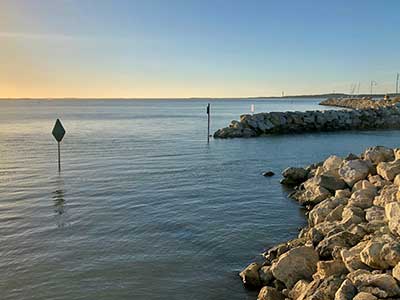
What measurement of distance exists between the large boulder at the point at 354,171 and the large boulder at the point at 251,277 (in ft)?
18.4

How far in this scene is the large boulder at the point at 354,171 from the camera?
12031 mm

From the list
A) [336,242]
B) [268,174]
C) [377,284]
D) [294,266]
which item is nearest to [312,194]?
[268,174]

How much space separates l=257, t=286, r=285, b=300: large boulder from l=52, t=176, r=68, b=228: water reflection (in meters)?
5.84

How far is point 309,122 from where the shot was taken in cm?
3941

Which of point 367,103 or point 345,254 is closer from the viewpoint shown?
point 345,254

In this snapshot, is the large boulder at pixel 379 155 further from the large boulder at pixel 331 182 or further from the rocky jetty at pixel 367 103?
the rocky jetty at pixel 367 103

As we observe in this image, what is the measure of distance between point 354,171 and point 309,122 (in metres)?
28.0

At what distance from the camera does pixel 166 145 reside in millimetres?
29125

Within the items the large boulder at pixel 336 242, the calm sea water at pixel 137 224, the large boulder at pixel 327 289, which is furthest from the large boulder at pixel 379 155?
the large boulder at pixel 327 289

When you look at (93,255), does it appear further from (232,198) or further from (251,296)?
(232,198)

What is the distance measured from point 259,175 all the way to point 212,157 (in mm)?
5855

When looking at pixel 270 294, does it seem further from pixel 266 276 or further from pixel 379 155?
pixel 379 155

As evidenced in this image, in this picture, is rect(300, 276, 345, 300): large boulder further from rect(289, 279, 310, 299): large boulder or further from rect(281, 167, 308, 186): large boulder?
rect(281, 167, 308, 186): large boulder

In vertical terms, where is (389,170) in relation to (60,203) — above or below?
above
